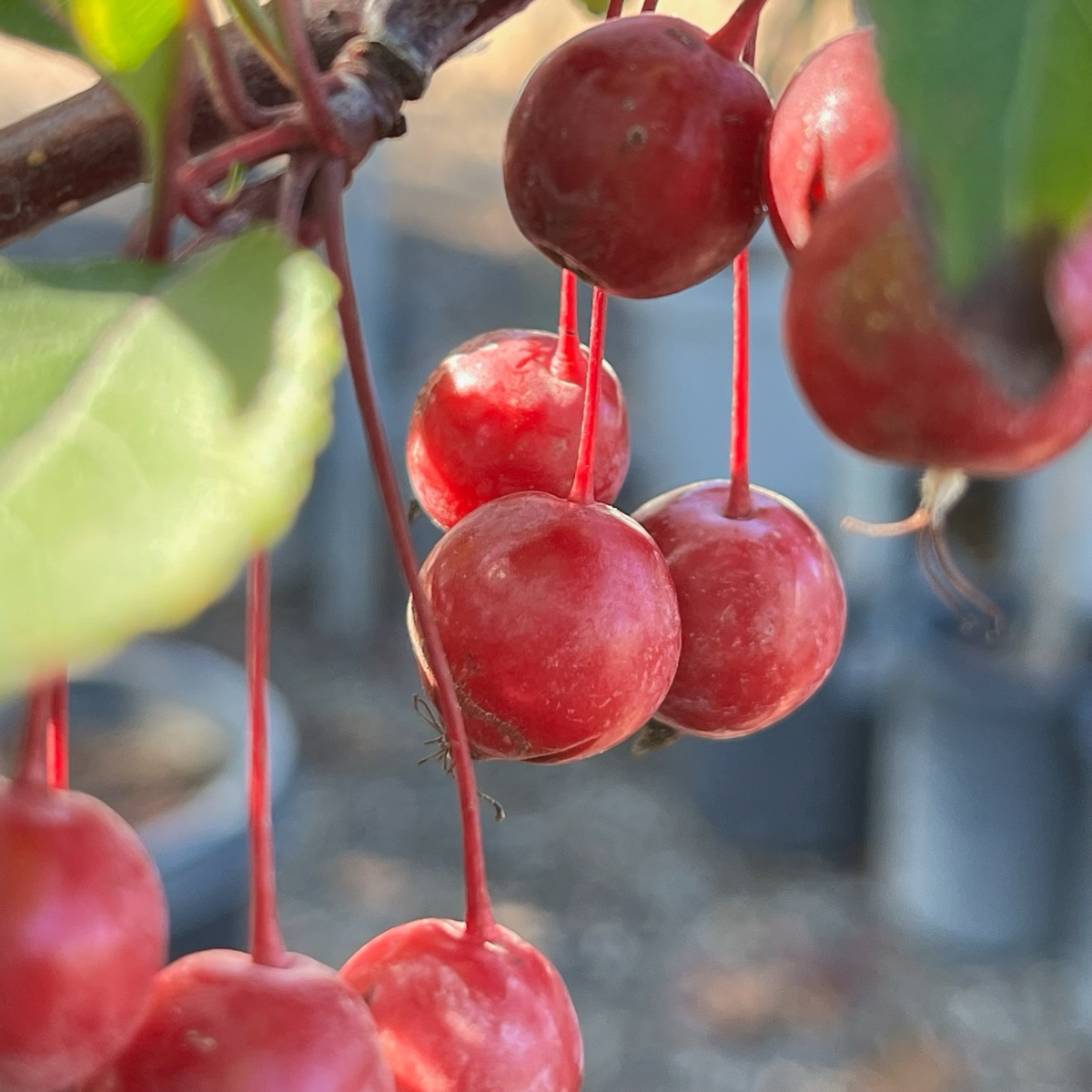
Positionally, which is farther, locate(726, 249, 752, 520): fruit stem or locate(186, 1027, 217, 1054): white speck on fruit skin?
A: locate(726, 249, 752, 520): fruit stem

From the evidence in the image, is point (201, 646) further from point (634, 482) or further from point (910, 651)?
point (910, 651)

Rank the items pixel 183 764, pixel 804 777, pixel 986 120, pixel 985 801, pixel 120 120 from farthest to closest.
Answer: pixel 804 777 < pixel 985 801 < pixel 183 764 < pixel 120 120 < pixel 986 120

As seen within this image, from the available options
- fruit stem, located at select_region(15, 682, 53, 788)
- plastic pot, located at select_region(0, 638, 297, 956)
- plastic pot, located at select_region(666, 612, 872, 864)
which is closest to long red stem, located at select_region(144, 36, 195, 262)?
fruit stem, located at select_region(15, 682, 53, 788)

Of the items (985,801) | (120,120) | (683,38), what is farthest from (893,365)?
(985,801)

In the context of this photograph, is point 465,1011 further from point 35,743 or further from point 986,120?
point 986,120

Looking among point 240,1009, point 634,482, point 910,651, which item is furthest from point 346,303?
point 634,482

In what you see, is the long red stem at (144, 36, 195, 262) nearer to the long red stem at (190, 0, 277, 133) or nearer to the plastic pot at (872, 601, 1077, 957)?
the long red stem at (190, 0, 277, 133)
